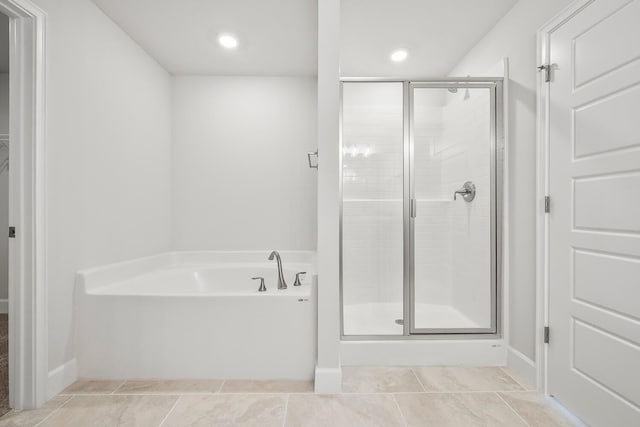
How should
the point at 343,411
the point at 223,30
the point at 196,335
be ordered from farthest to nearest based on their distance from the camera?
1. the point at 223,30
2. the point at 196,335
3. the point at 343,411

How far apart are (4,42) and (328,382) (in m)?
3.54

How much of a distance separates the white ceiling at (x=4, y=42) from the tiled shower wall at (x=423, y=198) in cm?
250

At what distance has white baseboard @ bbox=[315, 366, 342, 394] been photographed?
5.75 ft

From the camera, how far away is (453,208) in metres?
2.50

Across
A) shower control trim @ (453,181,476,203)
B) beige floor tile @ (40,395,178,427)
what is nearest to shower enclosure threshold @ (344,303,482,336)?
shower control trim @ (453,181,476,203)

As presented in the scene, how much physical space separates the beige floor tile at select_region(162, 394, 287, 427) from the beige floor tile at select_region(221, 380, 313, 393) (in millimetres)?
50

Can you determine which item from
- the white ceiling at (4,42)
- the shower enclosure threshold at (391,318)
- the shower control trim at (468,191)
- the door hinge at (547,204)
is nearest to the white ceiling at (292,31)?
the white ceiling at (4,42)

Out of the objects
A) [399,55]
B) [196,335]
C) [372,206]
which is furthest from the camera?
[399,55]

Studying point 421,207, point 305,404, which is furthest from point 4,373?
point 421,207

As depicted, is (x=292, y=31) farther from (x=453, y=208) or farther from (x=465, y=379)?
(x=465, y=379)

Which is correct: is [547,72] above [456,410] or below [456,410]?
above

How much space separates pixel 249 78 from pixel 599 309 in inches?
121

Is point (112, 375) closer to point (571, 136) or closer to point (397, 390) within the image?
point (397, 390)

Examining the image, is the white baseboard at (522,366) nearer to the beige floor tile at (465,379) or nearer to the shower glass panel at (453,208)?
the beige floor tile at (465,379)
